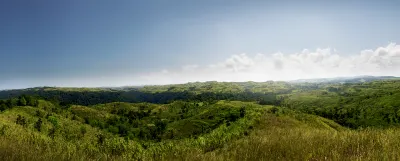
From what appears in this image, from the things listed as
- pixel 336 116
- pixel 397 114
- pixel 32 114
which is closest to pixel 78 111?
pixel 32 114

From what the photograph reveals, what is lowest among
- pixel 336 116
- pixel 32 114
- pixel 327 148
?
pixel 336 116

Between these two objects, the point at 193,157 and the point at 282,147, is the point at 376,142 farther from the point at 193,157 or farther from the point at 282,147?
the point at 193,157

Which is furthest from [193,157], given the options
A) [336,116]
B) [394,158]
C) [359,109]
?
[359,109]

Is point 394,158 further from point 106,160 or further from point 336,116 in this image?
point 336,116

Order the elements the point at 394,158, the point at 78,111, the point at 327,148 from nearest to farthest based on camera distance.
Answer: the point at 394,158
the point at 327,148
the point at 78,111

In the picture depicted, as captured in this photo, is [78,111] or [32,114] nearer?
[32,114]

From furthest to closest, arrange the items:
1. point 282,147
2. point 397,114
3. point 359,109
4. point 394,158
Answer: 1. point 359,109
2. point 397,114
3. point 282,147
4. point 394,158

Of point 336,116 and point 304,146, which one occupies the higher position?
point 304,146

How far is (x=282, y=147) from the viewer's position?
7371 millimetres

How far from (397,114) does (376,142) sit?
173 m

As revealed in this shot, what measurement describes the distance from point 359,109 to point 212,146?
20252 cm

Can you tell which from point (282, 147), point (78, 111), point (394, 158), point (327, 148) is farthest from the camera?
point (78, 111)

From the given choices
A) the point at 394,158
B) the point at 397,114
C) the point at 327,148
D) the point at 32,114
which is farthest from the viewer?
the point at 397,114

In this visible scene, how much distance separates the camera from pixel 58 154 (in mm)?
6301
